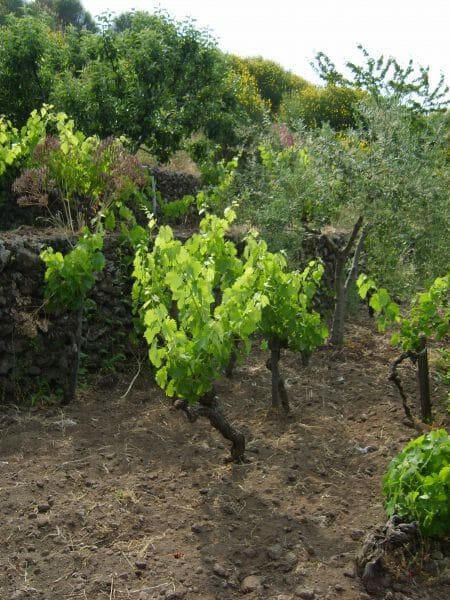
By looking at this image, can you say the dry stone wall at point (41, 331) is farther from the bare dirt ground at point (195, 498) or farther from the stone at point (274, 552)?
the stone at point (274, 552)

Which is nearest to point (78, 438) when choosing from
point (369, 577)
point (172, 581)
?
point (172, 581)

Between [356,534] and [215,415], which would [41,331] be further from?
[356,534]

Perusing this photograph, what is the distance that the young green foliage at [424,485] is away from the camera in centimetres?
323

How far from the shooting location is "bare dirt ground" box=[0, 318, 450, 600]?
3316 mm

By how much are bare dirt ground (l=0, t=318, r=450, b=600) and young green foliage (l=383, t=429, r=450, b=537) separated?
209 millimetres

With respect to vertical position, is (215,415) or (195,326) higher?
(195,326)

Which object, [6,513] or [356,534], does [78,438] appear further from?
[356,534]

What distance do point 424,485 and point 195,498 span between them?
1.47 m

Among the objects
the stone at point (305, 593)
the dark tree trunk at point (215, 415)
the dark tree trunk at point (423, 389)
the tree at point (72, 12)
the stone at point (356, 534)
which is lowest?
the stone at point (305, 593)

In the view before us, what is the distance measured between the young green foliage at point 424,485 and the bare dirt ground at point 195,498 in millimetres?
209

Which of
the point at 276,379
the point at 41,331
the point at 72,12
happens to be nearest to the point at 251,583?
the point at 276,379

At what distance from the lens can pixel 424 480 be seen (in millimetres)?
3258

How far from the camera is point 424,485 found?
128 inches

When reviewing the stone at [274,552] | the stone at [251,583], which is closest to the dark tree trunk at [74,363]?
the stone at [274,552]
